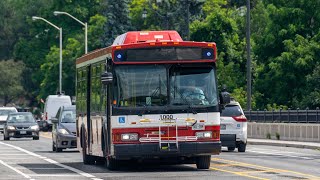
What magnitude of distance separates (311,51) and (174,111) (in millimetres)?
43230

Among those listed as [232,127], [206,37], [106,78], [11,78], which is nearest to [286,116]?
[232,127]

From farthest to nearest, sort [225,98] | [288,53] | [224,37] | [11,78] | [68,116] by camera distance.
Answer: [11,78]
[224,37]
[288,53]
[68,116]
[225,98]

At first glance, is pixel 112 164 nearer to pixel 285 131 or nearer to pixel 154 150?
pixel 154 150

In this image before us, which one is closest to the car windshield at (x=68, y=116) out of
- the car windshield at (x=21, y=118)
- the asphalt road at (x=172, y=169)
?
the asphalt road at (x=172, y=169)

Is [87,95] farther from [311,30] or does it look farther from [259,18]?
[259,18]

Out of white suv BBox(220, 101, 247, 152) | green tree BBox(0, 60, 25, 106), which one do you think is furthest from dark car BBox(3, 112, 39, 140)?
green tree BBox(0, 60, 25, 106)

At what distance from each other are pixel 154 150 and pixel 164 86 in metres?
1.42

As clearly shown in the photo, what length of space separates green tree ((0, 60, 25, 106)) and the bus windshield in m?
98.5

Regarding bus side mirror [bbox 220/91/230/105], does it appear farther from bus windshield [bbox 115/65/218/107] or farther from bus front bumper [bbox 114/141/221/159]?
bus front bumper [bbox 114/141/221/159]

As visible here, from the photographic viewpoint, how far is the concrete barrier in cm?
4692

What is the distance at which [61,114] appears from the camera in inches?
1580

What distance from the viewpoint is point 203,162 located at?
26.8 meters

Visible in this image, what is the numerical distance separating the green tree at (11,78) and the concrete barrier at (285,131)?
2808 inches

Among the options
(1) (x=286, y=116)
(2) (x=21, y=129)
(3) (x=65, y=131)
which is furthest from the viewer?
(2) (x=21, y=129)
